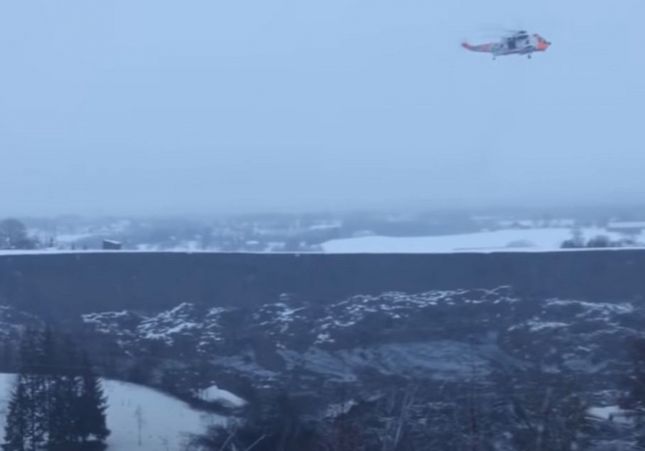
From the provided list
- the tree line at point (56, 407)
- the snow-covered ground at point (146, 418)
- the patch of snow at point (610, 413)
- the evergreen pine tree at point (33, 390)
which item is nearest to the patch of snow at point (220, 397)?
the snow-covered ground at point (146, 418)

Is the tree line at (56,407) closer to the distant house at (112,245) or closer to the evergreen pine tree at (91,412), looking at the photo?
the evergreen pine tree at (91,412)

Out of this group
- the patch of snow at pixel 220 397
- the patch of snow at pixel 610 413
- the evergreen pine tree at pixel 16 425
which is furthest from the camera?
the patch of snow at pixel 220 397

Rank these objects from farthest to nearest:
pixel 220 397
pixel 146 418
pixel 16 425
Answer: pixel 220 397, pixel 146 418, pixel 16 425

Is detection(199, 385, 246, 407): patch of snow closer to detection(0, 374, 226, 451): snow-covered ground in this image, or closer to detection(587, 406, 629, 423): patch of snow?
detection(0, 374, 226, 451): snow-covered ground

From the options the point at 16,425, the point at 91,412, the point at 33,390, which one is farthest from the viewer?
the point at 33,390

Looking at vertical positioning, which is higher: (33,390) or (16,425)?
(33,390)

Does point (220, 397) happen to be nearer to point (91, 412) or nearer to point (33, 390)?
point (91, 412)

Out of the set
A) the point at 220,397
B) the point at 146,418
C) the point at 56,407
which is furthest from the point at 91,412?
the point at 220,397
